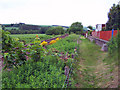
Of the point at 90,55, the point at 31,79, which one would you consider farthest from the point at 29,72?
the point at 90,55

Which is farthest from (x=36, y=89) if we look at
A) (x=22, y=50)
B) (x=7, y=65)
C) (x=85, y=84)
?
(x=85, y=84)

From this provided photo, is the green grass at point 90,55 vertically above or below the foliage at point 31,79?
below

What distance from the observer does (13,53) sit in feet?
12.1

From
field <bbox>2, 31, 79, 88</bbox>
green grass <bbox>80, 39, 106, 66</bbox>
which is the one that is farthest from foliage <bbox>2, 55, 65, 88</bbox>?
green grass <bbox>80, 39, 106, 66</bbox>

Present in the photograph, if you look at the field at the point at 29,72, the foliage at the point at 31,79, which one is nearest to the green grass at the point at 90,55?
the field at the point at 29,72

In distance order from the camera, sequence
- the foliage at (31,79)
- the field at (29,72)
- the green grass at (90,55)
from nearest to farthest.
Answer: the foliage at (31,79) → the field at (29,72) → the green grass at (90,55)

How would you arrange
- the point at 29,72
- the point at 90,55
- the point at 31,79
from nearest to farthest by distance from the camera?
the point at 31,79
the point at 29,72
the point at 90,55

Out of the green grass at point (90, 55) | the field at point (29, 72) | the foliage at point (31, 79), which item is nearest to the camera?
the foliage at point (31, 79)

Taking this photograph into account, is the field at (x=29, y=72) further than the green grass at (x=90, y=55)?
No

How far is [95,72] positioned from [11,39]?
413 centimetres

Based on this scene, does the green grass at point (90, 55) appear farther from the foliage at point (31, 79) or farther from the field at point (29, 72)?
the foliage at point (31, 79)

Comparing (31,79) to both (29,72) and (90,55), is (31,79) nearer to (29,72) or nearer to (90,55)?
(29,72)

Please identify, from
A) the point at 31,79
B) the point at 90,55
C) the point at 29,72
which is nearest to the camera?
the point at 31,79

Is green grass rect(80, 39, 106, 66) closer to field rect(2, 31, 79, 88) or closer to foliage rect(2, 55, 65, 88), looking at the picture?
field rect(2, 31, 79, 88)
